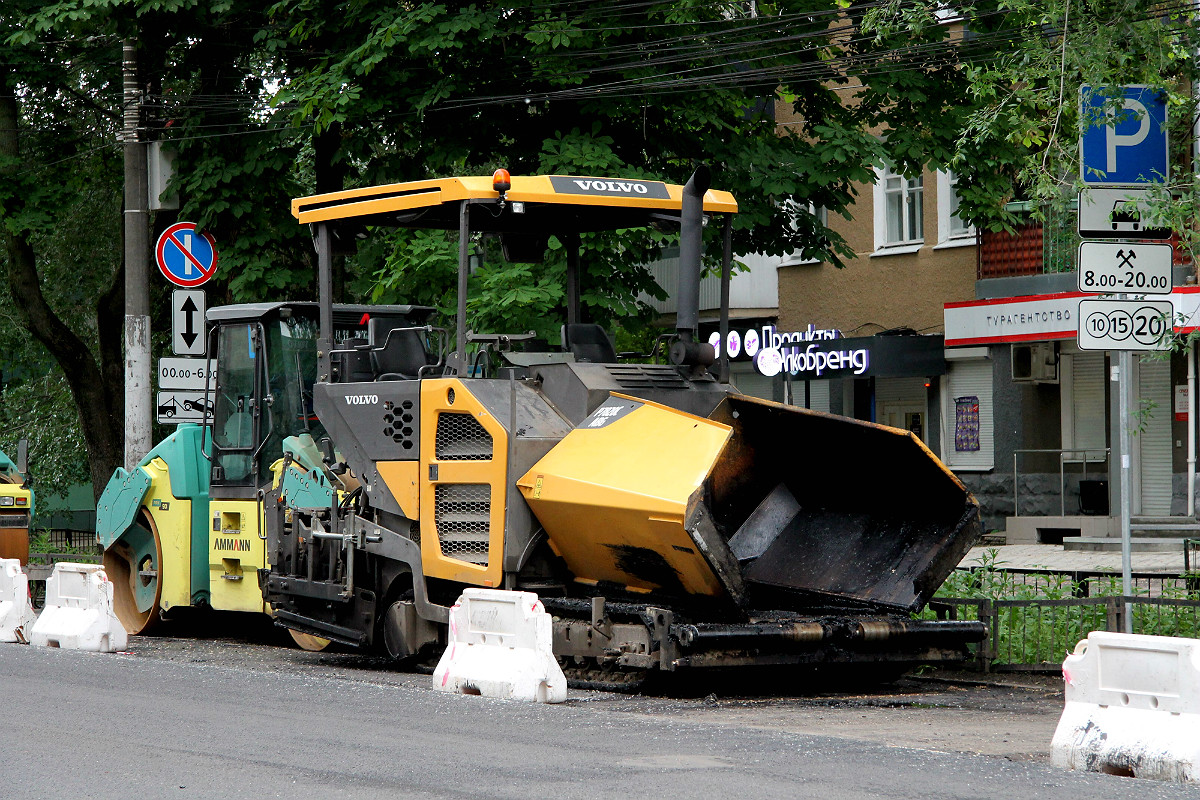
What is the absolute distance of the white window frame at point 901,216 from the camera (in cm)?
2653

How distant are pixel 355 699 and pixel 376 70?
9049 mm

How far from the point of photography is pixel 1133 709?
6.96 m

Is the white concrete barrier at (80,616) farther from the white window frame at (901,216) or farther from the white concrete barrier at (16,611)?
the white window frame at (901,216)

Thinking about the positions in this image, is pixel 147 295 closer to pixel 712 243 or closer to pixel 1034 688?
pixel 712 243

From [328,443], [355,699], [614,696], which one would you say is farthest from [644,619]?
[328,443]

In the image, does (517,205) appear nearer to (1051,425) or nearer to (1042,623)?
(1042,623)

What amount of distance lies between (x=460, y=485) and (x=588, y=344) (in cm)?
146

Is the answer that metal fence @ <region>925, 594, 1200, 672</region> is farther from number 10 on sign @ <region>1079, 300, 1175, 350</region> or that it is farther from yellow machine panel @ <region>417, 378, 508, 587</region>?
yellow machine panel @ <region>417, 378, 508, 587</region>

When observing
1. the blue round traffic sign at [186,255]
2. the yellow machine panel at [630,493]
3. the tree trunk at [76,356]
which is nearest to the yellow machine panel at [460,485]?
the yellow machine panel at [630,493]

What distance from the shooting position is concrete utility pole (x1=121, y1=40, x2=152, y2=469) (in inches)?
691

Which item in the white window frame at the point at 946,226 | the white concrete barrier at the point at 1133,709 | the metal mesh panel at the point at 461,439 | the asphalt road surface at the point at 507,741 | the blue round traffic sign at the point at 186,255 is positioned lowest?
the asphalt road surface at the point at 507,741

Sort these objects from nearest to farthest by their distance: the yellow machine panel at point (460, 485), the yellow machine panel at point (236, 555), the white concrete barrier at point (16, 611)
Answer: the yellow machine panel at point (460, 485) < the yellow machine panel at point (236, 555) < the white concrete barrier at point (16, 611)

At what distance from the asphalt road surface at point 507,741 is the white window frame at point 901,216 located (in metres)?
16.8

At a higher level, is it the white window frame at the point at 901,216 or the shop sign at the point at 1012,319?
the white window frame at the point at 901,216
